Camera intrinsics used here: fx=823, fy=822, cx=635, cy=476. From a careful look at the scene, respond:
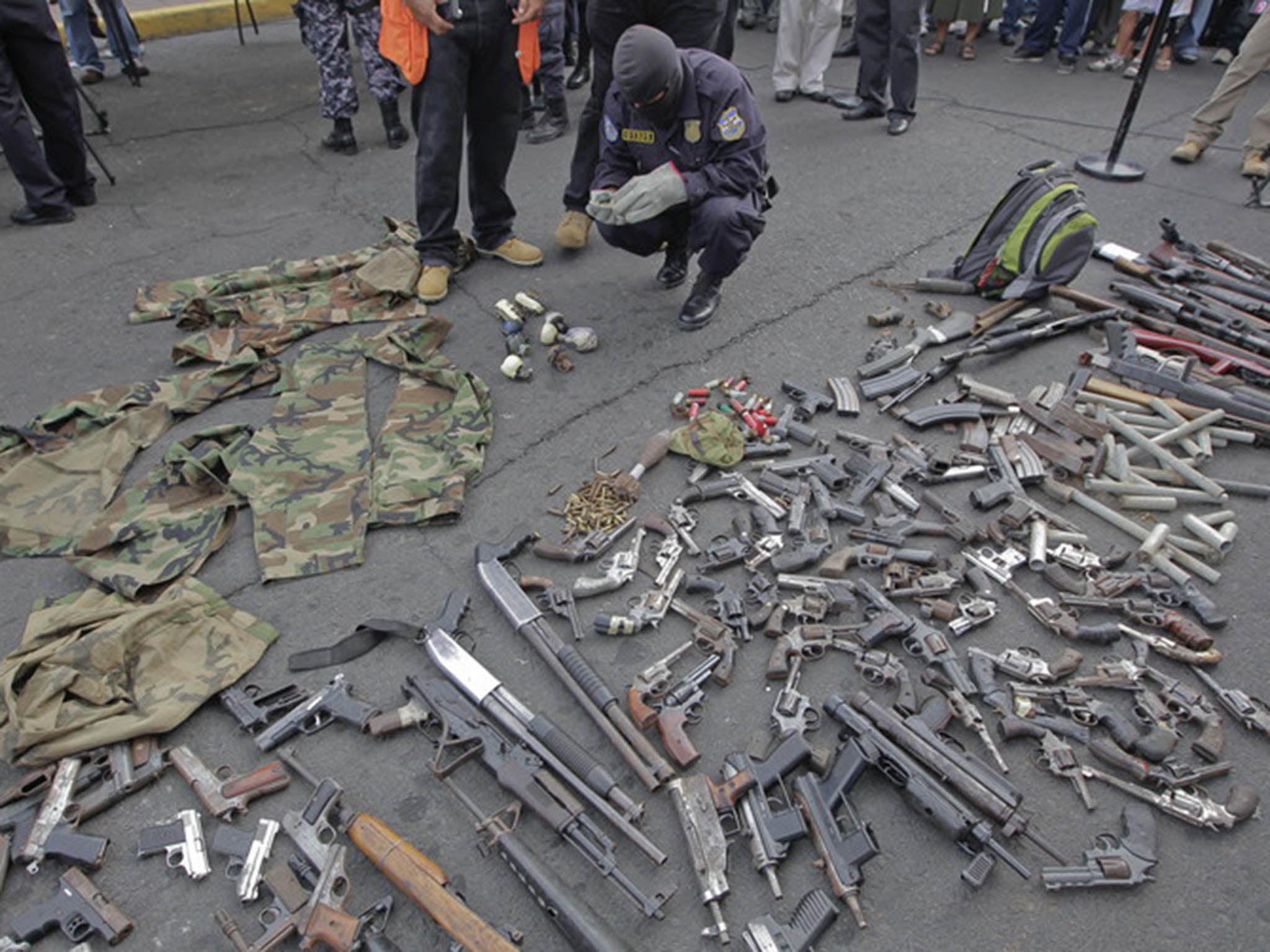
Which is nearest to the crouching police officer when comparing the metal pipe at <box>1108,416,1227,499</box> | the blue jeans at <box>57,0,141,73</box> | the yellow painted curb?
the metal pipe at <box>1108,416,1227,499</box>

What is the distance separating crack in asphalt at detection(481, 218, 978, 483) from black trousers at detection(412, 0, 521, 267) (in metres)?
1.77

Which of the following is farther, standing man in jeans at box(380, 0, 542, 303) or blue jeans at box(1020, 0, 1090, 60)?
blue jeans at box(1020, 0, 1090, 60)

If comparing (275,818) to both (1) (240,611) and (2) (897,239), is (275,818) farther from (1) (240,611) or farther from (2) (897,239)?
(2) (897,239)

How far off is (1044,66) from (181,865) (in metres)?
10.8

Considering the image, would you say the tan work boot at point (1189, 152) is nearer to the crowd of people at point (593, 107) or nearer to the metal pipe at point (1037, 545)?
the crowd of people at point (593, 107)

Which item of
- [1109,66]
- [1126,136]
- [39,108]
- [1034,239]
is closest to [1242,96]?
[1126,136]

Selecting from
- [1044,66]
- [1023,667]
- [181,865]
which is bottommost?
[181,865]

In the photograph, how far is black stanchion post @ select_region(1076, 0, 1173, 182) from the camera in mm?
6023

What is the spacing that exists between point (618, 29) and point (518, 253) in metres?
1.54

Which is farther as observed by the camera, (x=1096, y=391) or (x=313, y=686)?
(x=1096, y=391)

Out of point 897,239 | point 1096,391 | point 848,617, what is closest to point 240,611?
point 848,617

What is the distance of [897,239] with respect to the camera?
19.7ft

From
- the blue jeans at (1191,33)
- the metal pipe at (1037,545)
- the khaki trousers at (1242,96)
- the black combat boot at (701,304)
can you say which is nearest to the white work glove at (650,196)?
the black combat boot at (701,304)

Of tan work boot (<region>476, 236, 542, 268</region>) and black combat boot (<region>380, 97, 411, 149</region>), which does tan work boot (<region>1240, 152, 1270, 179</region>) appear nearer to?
tan work boot (<region>476, 236, 542, 268</region>)
